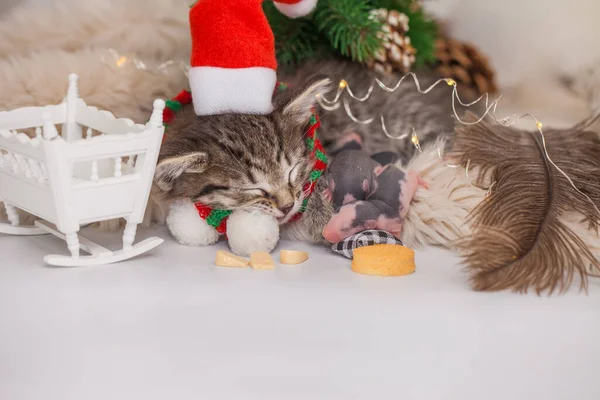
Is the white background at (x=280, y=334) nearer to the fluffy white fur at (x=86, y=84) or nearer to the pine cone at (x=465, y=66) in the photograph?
the fluffy white fur at (x=86, y=84)

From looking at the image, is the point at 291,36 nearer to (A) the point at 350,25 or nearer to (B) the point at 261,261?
(A) the point at 350,25

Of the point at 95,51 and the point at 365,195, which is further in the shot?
the point at 95,51

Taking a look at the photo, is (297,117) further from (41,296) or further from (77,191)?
(41,296)

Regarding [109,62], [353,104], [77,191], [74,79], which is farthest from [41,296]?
[353,104]

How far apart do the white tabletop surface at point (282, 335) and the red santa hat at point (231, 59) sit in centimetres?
34

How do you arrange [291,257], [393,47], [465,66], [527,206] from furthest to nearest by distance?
Answer: [465,66] → [393,47] → [291,257] → [527,206]

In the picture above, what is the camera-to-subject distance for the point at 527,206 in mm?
Result: 1320

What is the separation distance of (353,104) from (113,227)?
678 millimetres

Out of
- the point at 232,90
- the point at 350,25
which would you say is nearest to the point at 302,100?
the point at 232,90

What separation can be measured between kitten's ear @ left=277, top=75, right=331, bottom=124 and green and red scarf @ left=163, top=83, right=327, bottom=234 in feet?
0.14

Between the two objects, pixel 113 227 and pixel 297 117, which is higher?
pixel 297 117

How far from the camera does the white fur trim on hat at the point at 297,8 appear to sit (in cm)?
170

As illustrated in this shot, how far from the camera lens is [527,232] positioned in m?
1.26

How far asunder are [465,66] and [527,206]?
3.30 feet
